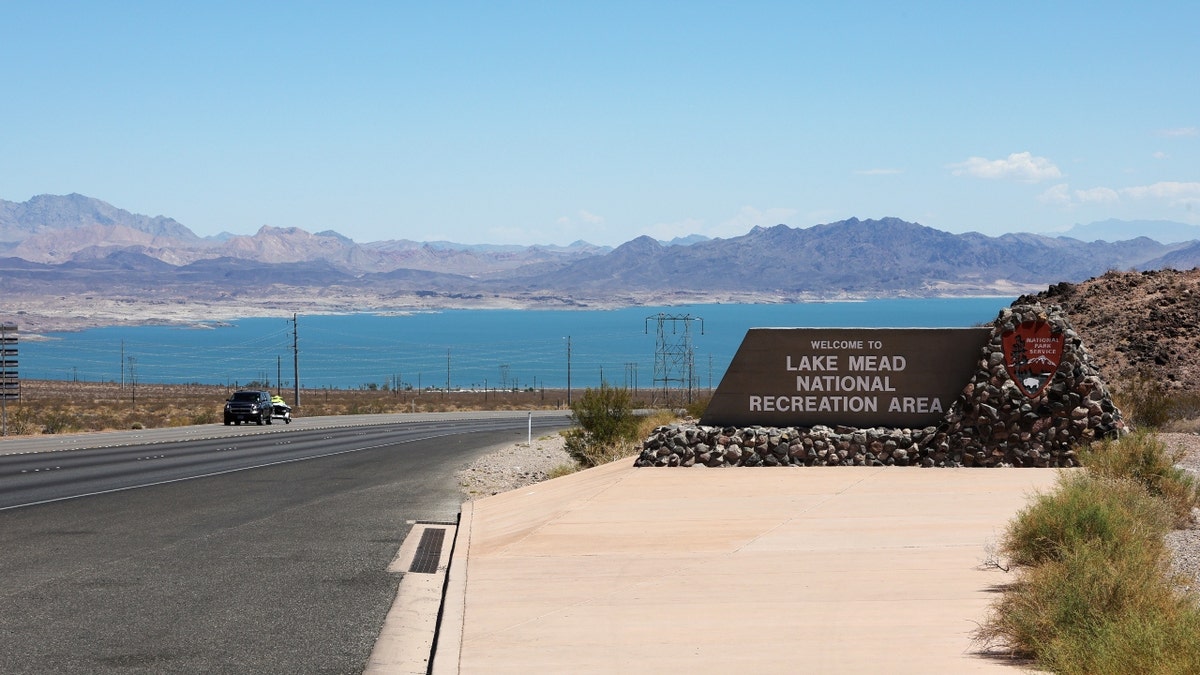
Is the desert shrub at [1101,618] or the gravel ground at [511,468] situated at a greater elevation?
the desert shrub at [1101,618]

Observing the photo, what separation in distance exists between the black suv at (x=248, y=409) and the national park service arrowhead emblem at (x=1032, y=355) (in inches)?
1979

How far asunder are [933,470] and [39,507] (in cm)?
1416

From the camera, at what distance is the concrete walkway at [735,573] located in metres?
9.51

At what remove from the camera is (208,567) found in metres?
14.6

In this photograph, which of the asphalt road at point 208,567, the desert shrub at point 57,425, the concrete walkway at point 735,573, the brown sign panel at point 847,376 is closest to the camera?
the concrete walkway at point 735,573

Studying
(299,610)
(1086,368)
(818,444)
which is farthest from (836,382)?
(299,610)

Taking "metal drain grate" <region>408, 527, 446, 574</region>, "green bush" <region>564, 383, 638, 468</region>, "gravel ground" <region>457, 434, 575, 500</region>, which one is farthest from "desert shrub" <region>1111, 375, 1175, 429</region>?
"metal drain grate" <region>408, 527, 446, 574</region>

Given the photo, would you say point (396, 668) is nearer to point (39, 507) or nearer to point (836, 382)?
point (836, 382)

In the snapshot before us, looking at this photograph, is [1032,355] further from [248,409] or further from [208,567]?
[248,409]

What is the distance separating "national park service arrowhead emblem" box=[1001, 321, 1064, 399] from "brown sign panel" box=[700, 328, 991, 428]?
768mm

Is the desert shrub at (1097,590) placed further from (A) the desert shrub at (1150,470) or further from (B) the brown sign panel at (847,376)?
(B) the brown sign panel at (847,376)

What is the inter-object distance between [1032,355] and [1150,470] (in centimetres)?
386

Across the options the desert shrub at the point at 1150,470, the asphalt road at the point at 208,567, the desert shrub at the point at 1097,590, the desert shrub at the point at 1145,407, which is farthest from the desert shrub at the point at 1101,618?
the desert shrub at the point at 1145,407

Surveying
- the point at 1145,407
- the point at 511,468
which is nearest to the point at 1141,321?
the point at 1145,407
